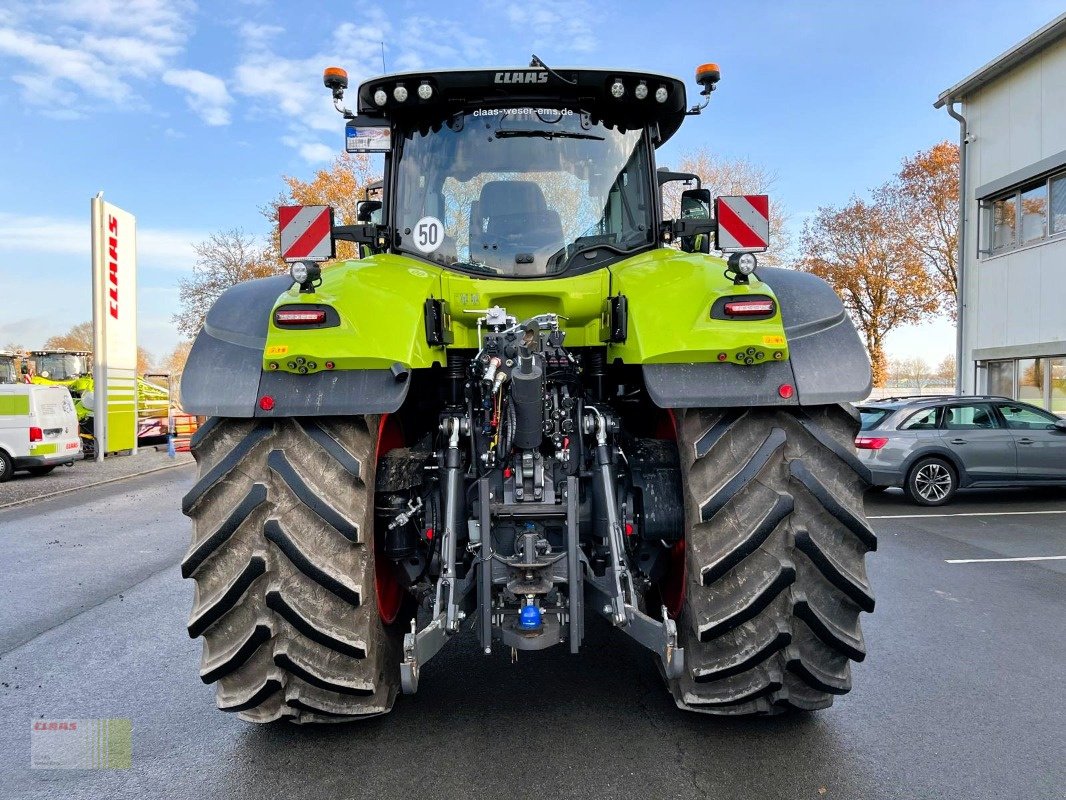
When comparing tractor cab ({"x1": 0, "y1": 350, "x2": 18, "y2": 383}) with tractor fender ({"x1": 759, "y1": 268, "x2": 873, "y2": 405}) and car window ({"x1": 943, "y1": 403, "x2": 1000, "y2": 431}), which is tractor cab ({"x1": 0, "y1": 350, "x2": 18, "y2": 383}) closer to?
car window ({"x1": 943, "y1": 403, "x2": 1000, "y2": 431})

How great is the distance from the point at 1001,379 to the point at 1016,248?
2976 mm

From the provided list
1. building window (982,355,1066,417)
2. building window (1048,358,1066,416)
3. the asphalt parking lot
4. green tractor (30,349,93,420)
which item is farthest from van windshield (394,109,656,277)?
green tractor (30,349,93,420)

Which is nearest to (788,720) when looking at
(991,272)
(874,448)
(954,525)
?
(954,525)

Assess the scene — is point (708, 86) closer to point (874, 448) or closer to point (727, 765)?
point (727, 765)

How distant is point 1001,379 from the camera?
17.0m

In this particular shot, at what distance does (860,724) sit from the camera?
11.0 ft

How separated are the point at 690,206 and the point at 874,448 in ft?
24.8

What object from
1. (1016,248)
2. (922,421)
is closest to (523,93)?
(922,421)

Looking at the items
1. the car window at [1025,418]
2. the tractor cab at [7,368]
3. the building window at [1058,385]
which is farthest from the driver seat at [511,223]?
the tractor cab at [7,368]

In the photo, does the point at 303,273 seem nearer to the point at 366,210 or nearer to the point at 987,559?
the point at 366,210

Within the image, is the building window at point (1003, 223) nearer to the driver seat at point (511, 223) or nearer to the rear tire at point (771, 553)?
the driver seat at point (511, 223)

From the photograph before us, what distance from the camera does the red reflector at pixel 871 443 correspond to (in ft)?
34.8

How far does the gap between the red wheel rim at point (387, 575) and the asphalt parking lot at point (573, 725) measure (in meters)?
0.51

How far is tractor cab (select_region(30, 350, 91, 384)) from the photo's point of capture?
22.2 meters
